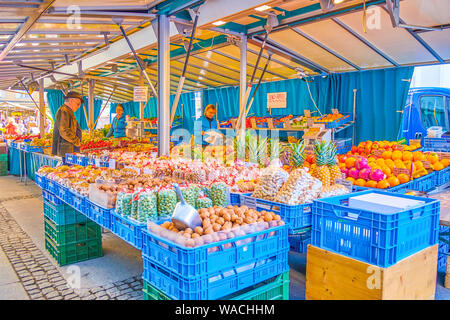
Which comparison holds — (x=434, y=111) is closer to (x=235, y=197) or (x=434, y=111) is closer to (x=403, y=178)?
(x=403, y=178)

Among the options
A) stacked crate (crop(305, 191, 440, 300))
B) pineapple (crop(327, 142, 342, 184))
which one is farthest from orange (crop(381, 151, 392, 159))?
stacked crate (crop(305, 191, 440, 300))

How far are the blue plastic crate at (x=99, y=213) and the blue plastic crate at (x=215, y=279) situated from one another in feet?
2.47

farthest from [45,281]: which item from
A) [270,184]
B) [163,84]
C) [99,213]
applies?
[163,84]

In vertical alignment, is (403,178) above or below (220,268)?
above

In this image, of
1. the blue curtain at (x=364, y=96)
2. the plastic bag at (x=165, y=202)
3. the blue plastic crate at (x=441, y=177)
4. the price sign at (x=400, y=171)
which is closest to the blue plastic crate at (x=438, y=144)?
the blue curtain at (x=364, y=96)

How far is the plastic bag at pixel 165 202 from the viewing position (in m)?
2.27

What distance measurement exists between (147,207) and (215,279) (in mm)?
741

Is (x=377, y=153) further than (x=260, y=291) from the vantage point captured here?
Yes

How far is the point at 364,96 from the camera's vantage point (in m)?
7.22

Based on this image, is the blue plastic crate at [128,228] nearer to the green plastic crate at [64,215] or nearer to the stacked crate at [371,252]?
the stacked crate at [371,252]
